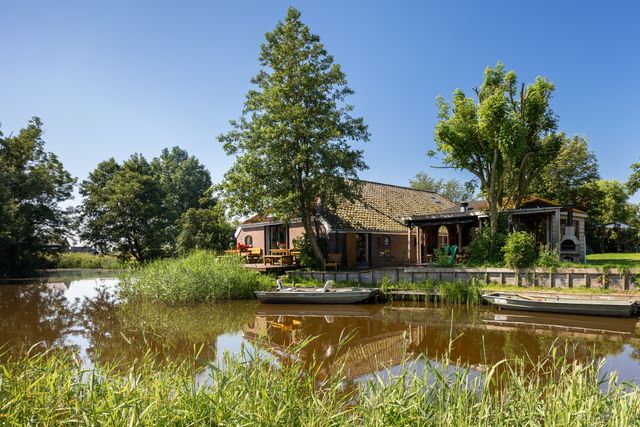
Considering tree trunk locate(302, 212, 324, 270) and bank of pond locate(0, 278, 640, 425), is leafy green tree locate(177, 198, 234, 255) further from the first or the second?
tree trunk locate(302, 212, 324, 270)

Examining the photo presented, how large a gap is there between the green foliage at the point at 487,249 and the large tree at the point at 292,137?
21.9ft

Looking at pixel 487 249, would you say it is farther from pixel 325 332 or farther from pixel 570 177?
pixel 570 177

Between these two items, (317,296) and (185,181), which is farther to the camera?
(185,181)

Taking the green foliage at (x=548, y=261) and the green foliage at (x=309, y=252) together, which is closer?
the green foliage at (x=548, y=261)

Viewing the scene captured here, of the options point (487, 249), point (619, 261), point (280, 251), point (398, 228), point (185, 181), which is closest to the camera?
point (487, 249)

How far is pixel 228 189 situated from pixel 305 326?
1039cm

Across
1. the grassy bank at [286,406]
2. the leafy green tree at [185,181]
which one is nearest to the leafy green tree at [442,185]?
the leafy green tree at [185,181]

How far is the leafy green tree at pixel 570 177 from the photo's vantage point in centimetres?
3222

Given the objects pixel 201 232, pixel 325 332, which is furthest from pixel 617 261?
pixel 201 232

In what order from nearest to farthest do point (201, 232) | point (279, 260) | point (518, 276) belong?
point (518, 276) → point (279, 260) → point (201, 232)

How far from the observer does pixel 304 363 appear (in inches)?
329

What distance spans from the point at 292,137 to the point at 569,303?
545 inches

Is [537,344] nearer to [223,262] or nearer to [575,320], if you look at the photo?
[575,320]

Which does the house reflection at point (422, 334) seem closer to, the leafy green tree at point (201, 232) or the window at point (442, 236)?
the window at point (442, 236)
